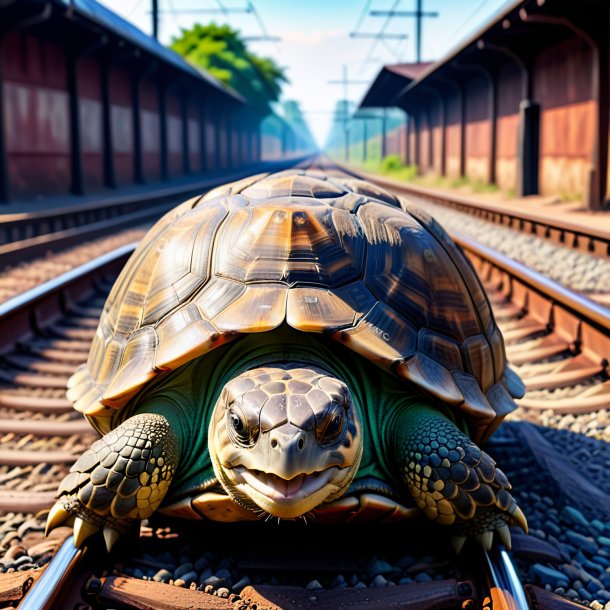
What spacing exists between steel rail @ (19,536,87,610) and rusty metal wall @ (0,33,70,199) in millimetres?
17138

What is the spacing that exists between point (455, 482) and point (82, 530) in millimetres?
1279

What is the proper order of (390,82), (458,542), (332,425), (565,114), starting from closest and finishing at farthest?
(332,425), (458,542), (565,114), (390,82)

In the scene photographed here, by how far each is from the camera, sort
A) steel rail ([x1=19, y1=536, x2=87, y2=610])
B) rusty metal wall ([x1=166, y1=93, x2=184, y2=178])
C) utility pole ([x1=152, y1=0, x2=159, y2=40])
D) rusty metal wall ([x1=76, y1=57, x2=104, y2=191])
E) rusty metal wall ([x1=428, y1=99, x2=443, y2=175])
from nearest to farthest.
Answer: steel rail ([x1=19, y1=536, x2=87, y2=610]) → rusty metal wall ([x1=76, y1=57, x2=104, y2=191]) → rusty metal wall ([x1=428, y1=99, x2=443, y2=175]) → utility pole ([x1=152, y1=0, x2=159, y2=40]) → rusty metal wall ([x1=166, y1=93, x2=184, y2=178])

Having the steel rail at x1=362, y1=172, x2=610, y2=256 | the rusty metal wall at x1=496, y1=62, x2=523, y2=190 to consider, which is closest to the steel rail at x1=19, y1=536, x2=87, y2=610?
the steel rail at x1=362, y1=172, x2=610, y2=256

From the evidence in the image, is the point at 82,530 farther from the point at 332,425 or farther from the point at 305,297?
the point at 305,297

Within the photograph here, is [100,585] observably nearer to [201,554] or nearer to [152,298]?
[201,554]

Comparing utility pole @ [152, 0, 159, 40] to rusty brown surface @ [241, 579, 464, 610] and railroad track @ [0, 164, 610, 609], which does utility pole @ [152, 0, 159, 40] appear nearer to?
railroad track @ [0, 164, 610, 609]

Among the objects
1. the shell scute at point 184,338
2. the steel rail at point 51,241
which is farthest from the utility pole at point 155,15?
the shell scute at point 184,338

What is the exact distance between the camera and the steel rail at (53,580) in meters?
2.23

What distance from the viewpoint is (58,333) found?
5.93 meters

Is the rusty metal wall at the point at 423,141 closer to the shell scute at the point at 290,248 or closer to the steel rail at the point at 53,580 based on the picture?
the shell scute at the point at 290,248

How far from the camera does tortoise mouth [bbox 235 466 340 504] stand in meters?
2.13

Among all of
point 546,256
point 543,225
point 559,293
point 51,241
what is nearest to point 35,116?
point 51,241

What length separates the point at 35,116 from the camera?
1977cm
